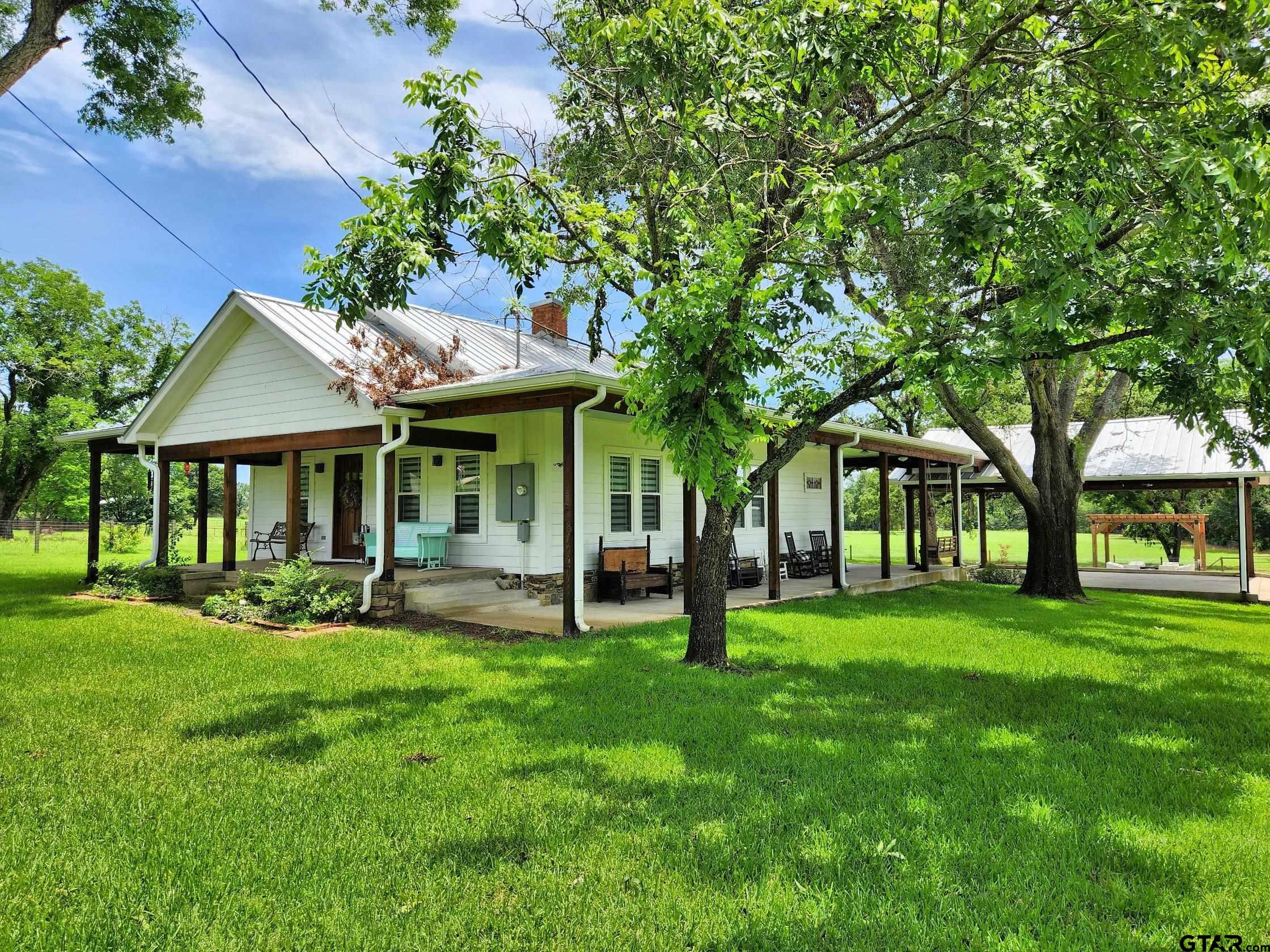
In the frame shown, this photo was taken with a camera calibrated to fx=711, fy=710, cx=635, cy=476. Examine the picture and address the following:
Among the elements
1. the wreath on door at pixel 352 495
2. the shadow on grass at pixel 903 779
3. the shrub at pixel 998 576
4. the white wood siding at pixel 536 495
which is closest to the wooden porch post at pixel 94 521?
the white wood siding at pixel 536 495

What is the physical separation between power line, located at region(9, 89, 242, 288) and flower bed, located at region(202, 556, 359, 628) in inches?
221

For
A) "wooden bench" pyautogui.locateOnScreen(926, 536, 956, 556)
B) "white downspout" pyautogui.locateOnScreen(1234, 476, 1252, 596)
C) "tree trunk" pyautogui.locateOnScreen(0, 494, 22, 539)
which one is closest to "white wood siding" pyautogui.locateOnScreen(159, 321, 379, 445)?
"wooden bench" pyautogui.locateOnScreen(926, 536, 956, 556)

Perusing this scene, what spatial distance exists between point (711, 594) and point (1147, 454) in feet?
56.4

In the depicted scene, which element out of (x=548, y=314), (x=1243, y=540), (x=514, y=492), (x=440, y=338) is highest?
(x=548, y=314)

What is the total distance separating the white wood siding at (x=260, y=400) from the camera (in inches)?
441

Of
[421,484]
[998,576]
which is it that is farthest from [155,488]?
[998,576]

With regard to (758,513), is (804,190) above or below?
above

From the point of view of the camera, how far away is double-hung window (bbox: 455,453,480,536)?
12094 mm

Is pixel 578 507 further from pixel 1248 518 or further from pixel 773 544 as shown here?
pixel 1248 518

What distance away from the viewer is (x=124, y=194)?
1223 centimetres

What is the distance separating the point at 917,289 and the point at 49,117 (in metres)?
13.6

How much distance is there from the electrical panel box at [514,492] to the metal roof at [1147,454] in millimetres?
10943

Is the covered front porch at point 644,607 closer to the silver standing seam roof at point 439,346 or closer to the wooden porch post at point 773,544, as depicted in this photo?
the wooden porch post at point 773,544

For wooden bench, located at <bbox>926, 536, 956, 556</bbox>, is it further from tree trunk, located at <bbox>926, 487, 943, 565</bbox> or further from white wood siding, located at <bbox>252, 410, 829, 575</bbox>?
white wood siding, located at <bbox>252, 410, 829, 575</bbox>
